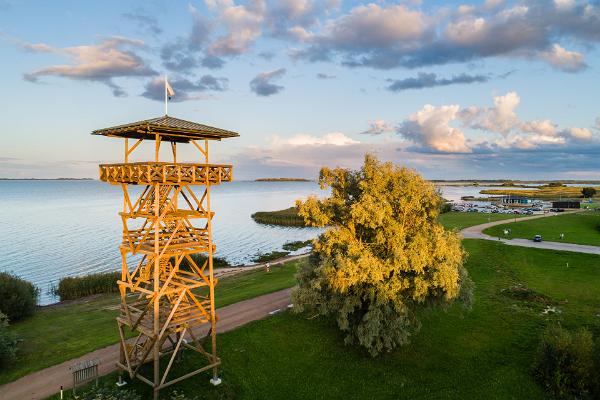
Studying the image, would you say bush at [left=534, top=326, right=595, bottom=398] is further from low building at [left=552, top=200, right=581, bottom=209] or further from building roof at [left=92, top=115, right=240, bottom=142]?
low building at [left=552, top=200, right=581, bottom=209]

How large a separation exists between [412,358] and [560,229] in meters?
50.0

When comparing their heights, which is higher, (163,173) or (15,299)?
(163,173)

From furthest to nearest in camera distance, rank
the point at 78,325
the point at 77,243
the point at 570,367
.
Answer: the point at 77,243
the point at 78,325
the point at 570,367

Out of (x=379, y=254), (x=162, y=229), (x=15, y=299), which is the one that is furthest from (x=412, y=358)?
(x=15, y=299)

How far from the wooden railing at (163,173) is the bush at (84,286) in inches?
1228

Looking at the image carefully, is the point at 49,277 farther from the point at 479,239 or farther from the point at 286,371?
the point at 479,239

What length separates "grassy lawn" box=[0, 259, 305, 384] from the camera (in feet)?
74.5

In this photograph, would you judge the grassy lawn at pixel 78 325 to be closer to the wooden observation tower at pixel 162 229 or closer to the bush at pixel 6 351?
the bush at pixel 6 351

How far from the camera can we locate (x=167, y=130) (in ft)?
57.1

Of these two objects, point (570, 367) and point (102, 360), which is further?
point (102, 360)

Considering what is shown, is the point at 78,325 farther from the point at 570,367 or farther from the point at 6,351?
the point at 570,367

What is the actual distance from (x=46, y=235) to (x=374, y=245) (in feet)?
261

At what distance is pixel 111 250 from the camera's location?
65.8 metres

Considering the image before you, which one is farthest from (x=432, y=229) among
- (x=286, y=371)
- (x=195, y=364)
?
(x=195, y=364)
